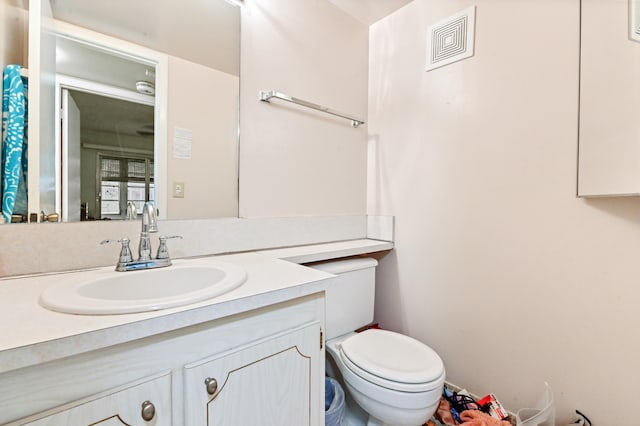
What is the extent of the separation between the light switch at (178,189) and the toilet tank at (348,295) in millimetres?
673

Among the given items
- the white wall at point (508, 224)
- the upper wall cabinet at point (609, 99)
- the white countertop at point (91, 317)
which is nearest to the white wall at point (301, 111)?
the white wall at point (508, 224)

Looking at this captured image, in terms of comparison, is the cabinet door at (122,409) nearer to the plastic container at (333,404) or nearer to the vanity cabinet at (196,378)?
the vanity cabinet at (196,378)

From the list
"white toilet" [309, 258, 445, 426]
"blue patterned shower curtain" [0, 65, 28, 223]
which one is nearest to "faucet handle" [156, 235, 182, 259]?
"blue patterned shower curtain" [0, 65, 28, 223]

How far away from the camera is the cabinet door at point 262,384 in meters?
0.66

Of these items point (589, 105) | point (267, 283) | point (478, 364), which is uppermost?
point (589, 105)

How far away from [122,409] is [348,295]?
103cm

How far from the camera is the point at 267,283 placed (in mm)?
832

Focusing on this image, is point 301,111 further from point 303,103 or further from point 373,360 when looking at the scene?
point 373,360

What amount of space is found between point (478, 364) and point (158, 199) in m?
1.60

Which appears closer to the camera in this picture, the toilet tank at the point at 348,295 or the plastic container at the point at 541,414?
the plastic container at the point at 541,414

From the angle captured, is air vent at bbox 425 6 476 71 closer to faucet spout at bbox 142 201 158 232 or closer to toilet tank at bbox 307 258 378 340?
toilet tank at bbox 307 258 378 340


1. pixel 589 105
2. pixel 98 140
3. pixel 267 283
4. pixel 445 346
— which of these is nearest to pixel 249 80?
pixel 98 140

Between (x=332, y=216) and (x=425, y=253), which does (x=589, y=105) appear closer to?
(x=425, y=253)

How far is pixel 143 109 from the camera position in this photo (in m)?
1.08
